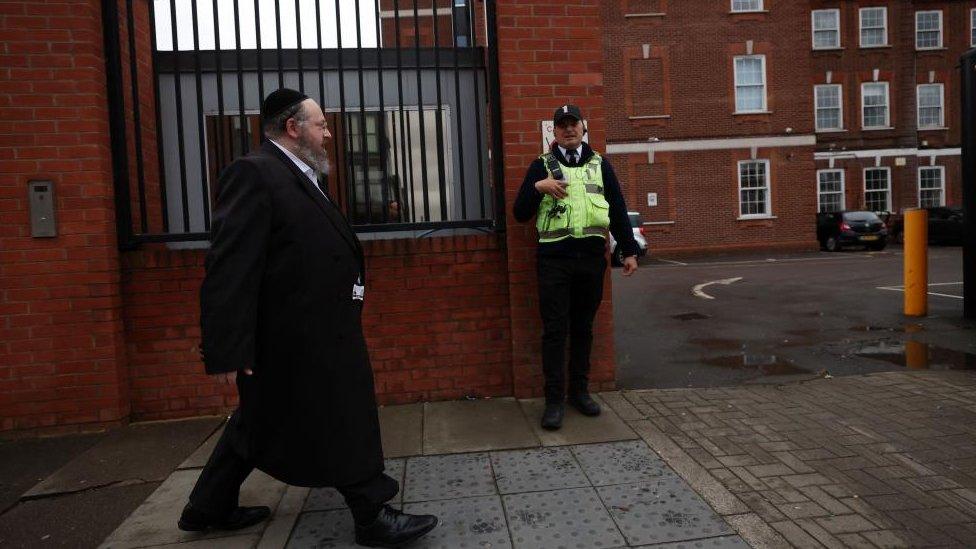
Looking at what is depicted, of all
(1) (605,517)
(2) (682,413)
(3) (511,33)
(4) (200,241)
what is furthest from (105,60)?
(2) (682,413)

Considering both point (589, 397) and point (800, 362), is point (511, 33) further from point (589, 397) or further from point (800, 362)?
point (800, 362)

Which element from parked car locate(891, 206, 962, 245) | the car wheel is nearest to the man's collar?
the car wheel

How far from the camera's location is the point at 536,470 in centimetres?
330

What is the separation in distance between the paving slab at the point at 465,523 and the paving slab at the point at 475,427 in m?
0.66

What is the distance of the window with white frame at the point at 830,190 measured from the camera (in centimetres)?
2752

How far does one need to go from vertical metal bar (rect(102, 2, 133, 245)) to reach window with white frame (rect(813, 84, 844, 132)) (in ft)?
95.5

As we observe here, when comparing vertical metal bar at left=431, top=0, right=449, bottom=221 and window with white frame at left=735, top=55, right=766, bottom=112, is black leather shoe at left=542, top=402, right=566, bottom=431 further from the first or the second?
window with white frame at left=735, top=55, right=766, bottom=112

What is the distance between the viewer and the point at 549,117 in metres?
4.41

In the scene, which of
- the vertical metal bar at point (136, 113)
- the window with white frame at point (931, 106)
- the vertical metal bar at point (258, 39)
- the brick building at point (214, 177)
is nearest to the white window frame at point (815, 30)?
the window with white frame at point (931, 106)

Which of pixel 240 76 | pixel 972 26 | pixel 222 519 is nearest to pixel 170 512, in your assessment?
pixel 222 519

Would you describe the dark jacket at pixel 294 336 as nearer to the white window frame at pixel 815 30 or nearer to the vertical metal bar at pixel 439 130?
the vertical metal bar at pixel 439 130

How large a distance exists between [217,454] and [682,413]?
283cm

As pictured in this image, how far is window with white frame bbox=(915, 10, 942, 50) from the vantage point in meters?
29.1

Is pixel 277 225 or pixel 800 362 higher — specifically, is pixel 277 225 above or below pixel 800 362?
above
